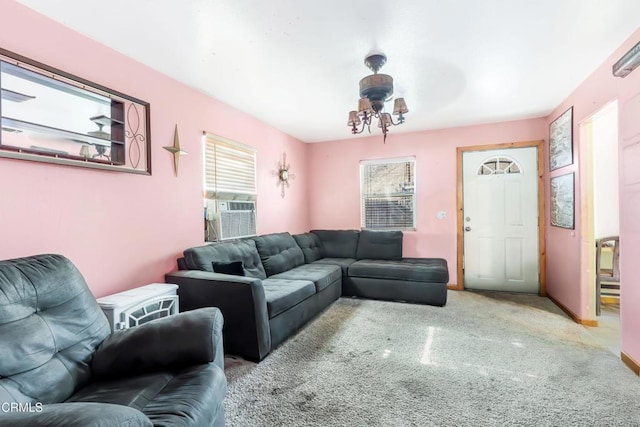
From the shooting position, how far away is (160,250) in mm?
2639

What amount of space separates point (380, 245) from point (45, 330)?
3.77 metres

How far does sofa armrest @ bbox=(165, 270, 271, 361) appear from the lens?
2.30m

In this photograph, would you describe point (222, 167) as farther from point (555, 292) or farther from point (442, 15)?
point (555, 292)

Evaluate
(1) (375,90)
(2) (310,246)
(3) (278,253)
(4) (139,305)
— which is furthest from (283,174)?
(4) (139,305)

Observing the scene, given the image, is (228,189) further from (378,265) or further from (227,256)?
(378,265)

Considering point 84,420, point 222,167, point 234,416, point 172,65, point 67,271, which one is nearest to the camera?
point 84,420

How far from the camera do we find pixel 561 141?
3.46 meters

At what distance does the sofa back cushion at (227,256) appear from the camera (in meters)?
2.72

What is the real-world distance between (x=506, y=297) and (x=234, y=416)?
3725 mm

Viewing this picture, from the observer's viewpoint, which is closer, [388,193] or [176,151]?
[176,151]

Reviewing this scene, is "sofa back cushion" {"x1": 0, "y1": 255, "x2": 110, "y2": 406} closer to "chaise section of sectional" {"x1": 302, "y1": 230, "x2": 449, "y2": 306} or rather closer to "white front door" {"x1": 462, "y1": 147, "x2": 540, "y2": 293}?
"chaise section of sectional" {"x1": 302, "y1": 230, "x2": 449, "y2": 306}

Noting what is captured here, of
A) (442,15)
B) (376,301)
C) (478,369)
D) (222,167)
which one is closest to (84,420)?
(478,369)

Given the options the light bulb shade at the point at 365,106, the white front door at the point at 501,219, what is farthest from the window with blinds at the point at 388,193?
the light bulb shade at the point at 365,106

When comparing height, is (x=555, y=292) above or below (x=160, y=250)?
below
